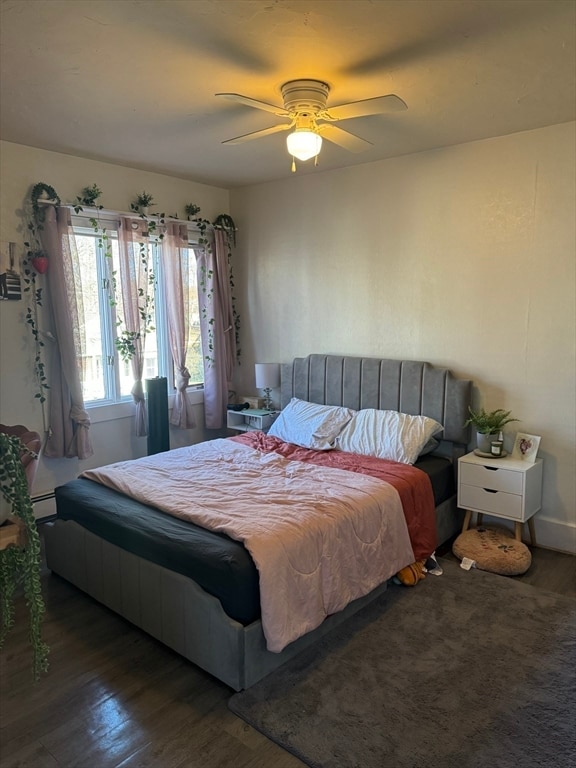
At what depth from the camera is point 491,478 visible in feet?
11.3

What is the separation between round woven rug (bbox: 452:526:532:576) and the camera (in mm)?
3254

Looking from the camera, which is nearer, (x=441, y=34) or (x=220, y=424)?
(x=441, y=34)

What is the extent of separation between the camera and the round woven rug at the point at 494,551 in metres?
3.25

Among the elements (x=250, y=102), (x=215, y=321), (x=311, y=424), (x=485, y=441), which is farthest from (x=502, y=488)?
(x=215, y=321)

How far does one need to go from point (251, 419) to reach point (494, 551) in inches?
99.3

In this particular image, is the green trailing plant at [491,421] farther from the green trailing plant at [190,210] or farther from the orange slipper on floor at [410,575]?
the green trailing plant at [190,210]

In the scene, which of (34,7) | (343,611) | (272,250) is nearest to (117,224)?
(272,250)

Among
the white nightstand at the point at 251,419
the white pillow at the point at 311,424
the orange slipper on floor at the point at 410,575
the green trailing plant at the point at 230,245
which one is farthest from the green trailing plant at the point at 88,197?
the orange slipper on floor at the point at 410,575

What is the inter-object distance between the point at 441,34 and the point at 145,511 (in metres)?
2.58

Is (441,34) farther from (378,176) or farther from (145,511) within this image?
(145,511)

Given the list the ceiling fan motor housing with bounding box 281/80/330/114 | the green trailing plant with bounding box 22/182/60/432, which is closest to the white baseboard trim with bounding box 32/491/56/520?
the green trailing plant with bounding box 22/182/60/432

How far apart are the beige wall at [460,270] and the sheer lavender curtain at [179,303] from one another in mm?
836

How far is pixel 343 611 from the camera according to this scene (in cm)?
276

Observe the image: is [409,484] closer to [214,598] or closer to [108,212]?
[214,598]
